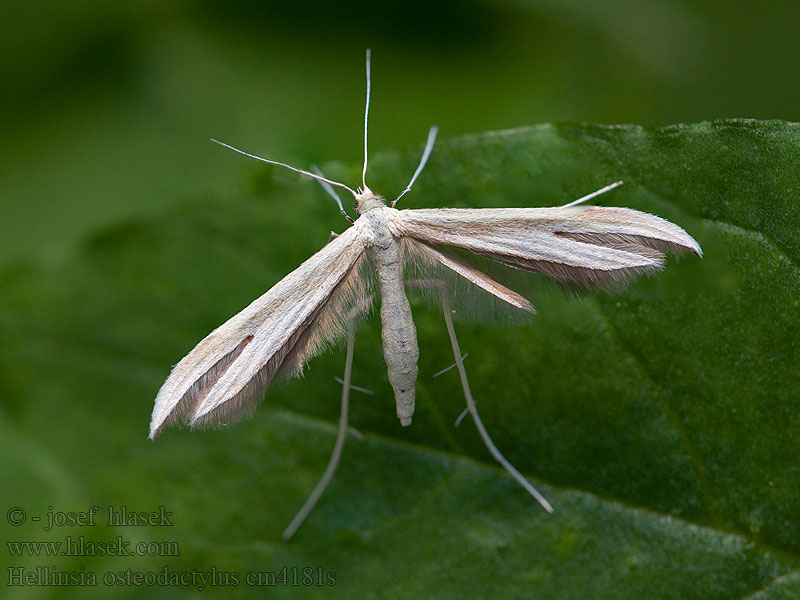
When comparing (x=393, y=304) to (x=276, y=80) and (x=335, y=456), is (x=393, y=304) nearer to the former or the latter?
(x=335, y=456)

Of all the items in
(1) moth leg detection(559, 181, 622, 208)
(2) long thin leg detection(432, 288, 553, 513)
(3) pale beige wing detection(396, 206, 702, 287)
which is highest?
(1) moth leg detection(559, 181, 622, 208)

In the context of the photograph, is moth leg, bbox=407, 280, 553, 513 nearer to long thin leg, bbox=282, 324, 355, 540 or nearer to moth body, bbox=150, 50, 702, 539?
moth body, bbox=150, 50, 702, 539

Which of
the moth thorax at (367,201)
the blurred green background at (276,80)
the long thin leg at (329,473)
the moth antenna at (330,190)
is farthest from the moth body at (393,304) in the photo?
the blurred green background at (276,80)

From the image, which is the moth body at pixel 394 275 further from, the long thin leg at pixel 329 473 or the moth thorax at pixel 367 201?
the long thin leg at pixel 329 473

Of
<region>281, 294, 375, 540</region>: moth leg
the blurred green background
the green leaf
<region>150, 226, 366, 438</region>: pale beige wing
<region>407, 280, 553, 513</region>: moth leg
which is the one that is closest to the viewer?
<region>150, 226, 366, 438</region>: pale beige wing

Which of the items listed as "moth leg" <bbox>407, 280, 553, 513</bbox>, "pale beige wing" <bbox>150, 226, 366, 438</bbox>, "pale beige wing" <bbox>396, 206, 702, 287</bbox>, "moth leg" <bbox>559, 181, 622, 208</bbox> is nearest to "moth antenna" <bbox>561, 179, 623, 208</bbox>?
"moth leg" <bbox>559, 181, 622, 208</bbox>

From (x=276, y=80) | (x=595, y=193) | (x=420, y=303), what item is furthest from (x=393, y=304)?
(x=276, y=80)

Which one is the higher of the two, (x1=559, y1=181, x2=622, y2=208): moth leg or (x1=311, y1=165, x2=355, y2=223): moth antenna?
(x1=559, y1=181, x2=622, y2=208): moth leg
